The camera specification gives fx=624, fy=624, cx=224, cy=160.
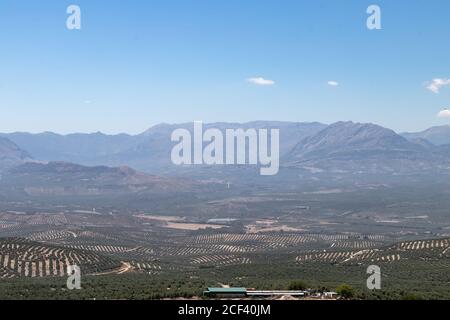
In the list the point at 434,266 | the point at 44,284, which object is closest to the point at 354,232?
the point at 434,266

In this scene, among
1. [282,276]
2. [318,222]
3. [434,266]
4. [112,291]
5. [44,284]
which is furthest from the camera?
[318,222]
